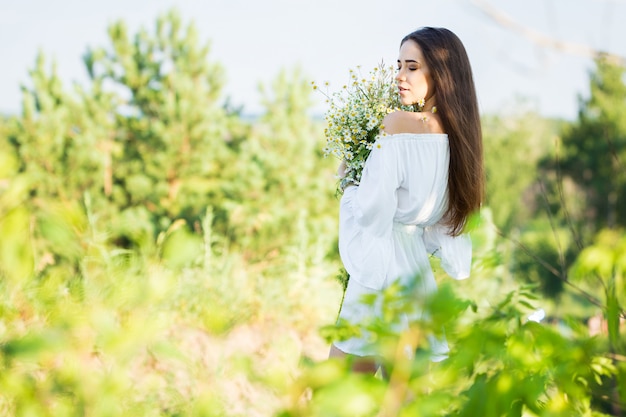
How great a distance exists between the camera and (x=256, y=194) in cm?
776

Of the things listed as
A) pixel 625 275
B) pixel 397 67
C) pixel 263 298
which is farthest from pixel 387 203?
pixel 263 298

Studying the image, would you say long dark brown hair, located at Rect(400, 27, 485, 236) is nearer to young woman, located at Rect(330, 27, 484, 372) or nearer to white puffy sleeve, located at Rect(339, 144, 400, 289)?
young woman, located at Rect(330, 27, 484, 372)

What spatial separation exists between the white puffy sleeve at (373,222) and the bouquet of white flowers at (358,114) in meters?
0.14

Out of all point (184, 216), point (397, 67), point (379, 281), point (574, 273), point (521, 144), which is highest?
point (397, 67)

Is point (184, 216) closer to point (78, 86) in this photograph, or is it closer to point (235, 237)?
point (235, 237)

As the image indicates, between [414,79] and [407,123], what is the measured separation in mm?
208

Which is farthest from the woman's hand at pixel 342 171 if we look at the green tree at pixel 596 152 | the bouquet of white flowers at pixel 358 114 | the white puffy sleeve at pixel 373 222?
the green tree at pixel 596 152

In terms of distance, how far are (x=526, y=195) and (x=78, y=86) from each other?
106ft

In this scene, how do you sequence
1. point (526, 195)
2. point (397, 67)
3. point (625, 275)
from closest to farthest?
point (625, 275)
point (397, 67)
point (526, 195)

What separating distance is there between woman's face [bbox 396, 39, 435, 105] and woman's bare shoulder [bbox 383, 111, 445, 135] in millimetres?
105

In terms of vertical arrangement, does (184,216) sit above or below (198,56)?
below

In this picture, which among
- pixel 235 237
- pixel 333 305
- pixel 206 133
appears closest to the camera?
pixel 333 305

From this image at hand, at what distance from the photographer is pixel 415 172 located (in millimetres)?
2188

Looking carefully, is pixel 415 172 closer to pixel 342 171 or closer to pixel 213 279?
pixel 342 171
